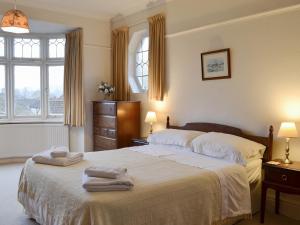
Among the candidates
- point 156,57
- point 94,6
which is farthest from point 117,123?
point 94,6

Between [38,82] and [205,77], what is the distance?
354 centimetres

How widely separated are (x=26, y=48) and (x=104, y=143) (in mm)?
2557

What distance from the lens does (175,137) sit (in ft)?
12.5

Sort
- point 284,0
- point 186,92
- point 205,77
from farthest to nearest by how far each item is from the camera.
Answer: point 186,92, point 205,77, point 284,0

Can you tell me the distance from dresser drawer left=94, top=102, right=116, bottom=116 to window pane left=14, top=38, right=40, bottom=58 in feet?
5.66

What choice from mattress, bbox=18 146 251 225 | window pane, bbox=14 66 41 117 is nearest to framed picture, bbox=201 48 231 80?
mattress, bbox=18 146 251 225

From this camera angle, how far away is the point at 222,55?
3.82 m

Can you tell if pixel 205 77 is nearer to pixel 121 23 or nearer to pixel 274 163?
pixel 274 163

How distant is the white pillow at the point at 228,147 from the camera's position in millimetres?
3030

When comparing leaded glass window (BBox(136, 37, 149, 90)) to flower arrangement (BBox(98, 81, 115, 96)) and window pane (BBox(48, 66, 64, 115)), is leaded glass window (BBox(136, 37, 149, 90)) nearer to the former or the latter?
flower arrangement (BBox(98, 81, 115, 96))

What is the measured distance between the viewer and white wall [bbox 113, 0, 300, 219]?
3.20 metres

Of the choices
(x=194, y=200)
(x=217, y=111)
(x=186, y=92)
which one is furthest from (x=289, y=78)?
(x=194, y=200)

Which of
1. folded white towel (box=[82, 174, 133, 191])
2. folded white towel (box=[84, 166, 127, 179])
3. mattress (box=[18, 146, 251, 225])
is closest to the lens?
mattress (box=[18, 146, 251, 225])

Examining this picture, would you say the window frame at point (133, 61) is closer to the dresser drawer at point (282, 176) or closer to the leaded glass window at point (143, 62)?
the leaded glass window at point (143, 62)
